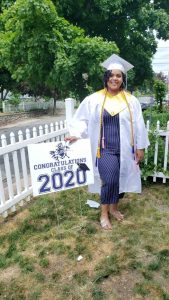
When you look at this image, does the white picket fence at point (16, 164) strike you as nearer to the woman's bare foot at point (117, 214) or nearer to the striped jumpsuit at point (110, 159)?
the striped jumpsuit at point (110, 159)

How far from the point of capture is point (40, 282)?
99.9 inches

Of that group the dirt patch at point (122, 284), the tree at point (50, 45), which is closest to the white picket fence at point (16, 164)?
the dirt patch at point (122, 284)

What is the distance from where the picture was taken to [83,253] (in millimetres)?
2938

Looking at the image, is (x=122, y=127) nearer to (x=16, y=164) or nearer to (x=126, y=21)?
(x=16, y=164)

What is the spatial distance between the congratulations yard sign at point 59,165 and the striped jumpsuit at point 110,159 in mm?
166

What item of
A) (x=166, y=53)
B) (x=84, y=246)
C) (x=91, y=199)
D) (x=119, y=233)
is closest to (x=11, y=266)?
(x=84, y=246)

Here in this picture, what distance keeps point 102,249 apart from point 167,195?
5.97 ft

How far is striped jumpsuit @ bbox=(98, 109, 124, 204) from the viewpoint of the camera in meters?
3.24

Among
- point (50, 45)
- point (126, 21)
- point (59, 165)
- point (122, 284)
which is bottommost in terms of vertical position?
point (122, 284)

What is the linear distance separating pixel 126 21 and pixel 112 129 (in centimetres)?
695

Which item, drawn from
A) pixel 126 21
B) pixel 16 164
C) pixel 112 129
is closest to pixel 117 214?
pixel 112 129

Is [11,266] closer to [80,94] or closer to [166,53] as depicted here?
[80,94]

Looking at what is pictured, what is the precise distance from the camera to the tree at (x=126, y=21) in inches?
317

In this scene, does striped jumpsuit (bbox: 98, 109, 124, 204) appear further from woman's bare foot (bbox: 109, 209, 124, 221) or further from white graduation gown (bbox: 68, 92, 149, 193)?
woman's bare foot (bbox: 109, 209, 124, 221)
